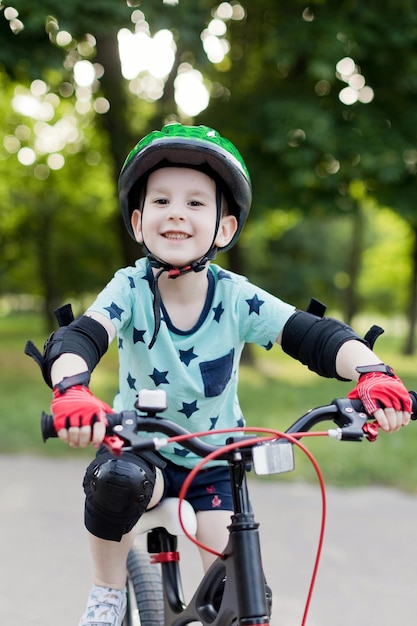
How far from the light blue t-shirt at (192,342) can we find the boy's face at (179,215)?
0.19m

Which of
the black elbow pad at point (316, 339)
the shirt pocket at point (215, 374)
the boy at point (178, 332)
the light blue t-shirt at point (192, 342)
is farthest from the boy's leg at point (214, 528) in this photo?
the black elbow pad at point (316, 339)

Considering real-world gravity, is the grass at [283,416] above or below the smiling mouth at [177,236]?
above

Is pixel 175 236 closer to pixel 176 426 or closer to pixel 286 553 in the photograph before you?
pixel 176 426

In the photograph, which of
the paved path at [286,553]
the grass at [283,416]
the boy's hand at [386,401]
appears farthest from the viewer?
the grass at [283,416]

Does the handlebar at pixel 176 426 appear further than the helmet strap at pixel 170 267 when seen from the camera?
No

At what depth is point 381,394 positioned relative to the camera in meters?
1.82

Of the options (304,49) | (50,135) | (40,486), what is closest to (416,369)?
(304,49)

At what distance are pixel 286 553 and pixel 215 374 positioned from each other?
228 cm

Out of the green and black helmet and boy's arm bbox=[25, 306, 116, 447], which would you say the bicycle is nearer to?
boy's arm bbox=[25, 306, 116, 447]

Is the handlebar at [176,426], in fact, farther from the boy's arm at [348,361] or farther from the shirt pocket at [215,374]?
the shirt pocket at [215,374]

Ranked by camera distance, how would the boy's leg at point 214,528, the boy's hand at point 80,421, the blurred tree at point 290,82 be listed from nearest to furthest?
Result: the boy's hand at point 80,421, the boy's leg at point 214,528, the blurred tree at point 290,82

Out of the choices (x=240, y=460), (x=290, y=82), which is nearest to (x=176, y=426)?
(x=240, y=460)

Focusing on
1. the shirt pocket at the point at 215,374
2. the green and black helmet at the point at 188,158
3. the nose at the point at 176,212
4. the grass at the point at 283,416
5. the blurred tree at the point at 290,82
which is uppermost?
the blurred tree at the point at 290,82

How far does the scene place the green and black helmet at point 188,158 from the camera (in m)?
2.19
